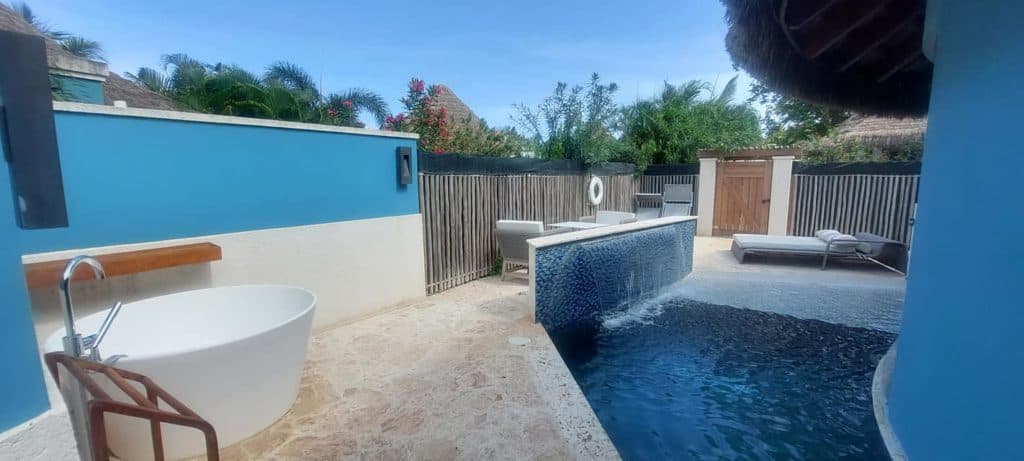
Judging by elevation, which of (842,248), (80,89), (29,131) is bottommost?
(842,248)

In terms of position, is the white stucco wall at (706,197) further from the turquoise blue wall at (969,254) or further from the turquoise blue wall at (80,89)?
the turquoise blue wall at (80,89)

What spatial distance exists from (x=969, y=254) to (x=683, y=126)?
41.0 ft

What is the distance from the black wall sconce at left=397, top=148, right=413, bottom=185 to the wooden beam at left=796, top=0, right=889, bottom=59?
166 inches

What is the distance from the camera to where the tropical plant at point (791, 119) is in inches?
735

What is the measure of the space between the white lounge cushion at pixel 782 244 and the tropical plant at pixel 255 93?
992 centimetres

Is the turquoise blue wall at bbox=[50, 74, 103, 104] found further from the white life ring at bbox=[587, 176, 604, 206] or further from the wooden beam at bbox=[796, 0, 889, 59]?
the wooden beam at bbox=[796, 0, 889, 59]

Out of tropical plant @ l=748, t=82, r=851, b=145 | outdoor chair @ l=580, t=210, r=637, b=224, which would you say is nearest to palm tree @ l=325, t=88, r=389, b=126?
outdoor chair @ l=580, t=210, r=637, b=224

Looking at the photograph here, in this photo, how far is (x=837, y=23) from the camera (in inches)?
127

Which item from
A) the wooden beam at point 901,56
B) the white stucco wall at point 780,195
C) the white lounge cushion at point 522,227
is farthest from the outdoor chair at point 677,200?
the wooden beam at point 901,56

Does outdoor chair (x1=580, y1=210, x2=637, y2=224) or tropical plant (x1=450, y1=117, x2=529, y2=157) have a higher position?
tropical plant (x1=450, y1=117, x2=529, y2=157)

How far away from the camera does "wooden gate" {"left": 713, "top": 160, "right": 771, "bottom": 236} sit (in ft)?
34.6

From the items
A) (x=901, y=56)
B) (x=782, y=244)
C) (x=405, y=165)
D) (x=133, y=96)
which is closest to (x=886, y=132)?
(x=782, y=244)

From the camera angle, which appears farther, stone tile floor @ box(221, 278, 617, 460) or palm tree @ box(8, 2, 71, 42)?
palm tree @ box(8, 2, 71, 42)

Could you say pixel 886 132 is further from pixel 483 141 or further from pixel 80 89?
pixel 80 89
